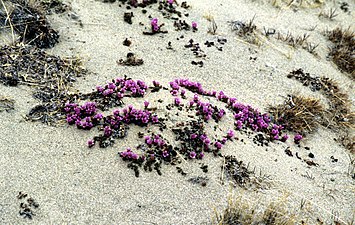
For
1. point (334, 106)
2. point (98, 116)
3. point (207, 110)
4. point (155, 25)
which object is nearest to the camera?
point (98, 116)

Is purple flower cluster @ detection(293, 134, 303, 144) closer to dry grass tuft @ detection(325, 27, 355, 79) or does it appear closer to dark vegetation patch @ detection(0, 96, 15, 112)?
dry grass tuft @ detection(325, 27, 355, 79)

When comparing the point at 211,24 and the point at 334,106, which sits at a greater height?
the point at 211,24

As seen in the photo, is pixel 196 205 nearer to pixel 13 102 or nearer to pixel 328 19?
pixel 13 102

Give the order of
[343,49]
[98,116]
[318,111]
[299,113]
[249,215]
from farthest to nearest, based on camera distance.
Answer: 1. [343,49]
2. [318,111]
3. [299,113]
4. [98,116]
5. [249,215]

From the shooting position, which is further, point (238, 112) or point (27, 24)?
point (27, 24)

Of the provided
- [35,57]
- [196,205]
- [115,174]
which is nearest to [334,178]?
[196,205]

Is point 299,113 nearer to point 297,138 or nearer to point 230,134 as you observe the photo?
point 297,138

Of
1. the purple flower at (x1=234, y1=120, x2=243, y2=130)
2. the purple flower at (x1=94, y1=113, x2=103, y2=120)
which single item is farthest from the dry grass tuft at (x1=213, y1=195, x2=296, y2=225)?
the purple flower at (x1=94, y1=113, x2=103, y2=120)

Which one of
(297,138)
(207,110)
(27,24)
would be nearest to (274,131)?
(297,138)
